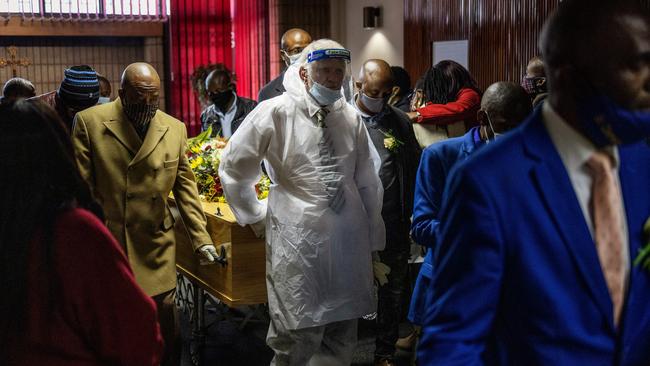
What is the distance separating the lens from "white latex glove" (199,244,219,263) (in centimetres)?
366

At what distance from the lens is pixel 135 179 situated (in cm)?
345

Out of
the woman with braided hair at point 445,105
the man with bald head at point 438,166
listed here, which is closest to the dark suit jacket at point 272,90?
the woman with braided hair at point 445,105

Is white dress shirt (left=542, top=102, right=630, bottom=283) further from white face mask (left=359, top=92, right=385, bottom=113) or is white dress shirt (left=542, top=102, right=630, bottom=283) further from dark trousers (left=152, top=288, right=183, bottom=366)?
white face mask (left=359, top=92, right=385, bottom=113)

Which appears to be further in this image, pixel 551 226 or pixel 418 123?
pixel 418 123

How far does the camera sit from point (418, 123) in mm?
4754

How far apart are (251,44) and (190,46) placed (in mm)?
828

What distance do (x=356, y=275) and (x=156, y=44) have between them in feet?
25.7

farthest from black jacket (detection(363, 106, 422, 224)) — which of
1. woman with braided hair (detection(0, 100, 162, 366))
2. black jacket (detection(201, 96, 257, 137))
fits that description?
woman with braided hair (detection(0, 100, 162, 366))

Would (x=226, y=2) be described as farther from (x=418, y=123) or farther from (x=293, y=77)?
(x=293, y=77)

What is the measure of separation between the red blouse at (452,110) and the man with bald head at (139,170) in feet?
5.27

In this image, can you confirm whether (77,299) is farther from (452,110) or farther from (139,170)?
(452,110)

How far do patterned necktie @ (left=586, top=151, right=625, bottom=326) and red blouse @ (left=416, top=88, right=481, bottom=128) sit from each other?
3.25m

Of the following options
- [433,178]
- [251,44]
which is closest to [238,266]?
[433,178]

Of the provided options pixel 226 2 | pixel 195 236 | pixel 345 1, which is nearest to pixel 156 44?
pixel 226 2
